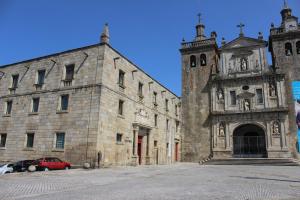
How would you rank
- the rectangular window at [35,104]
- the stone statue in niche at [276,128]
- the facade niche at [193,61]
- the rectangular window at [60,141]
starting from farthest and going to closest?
the facade niche at [193,61] < the stone statue in niche at [276,128] < the rectangular window at [35,104] < the rectangular window at [60,141]

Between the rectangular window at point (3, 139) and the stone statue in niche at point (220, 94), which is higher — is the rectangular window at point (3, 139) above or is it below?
below

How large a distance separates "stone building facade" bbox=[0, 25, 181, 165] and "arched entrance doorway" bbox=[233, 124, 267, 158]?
9.99 m

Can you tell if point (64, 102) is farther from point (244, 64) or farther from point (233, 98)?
point (244, 64)

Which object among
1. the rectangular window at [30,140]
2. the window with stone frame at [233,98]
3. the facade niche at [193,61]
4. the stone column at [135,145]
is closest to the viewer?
the rectangular window at [30,140]

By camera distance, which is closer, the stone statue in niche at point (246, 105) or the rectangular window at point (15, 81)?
the rectangular window at point (15, 81)

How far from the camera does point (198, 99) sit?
3105 cm

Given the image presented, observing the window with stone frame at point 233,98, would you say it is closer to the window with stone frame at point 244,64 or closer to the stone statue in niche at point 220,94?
the stone statue in niche at point 220,94

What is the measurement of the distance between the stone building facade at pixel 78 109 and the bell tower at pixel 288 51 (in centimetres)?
1507

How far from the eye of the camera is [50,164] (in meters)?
17.0

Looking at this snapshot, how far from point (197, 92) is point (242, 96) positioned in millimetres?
5043

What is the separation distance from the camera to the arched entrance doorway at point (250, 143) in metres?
28.0

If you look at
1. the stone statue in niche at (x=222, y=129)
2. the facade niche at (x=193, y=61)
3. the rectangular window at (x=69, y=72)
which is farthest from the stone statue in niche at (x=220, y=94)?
the rectangular window at (x=69, y=72)

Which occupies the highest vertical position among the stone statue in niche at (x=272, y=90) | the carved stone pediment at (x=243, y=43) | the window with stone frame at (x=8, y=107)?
the carved stone pediment at (x=243, y=43)

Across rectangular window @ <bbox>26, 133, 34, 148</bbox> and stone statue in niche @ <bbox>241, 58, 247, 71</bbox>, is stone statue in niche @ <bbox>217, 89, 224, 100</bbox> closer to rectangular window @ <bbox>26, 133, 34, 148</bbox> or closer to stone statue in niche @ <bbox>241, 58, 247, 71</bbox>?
stone statue in niche @ <bbox>241, 58, 247, 71</bbox>
